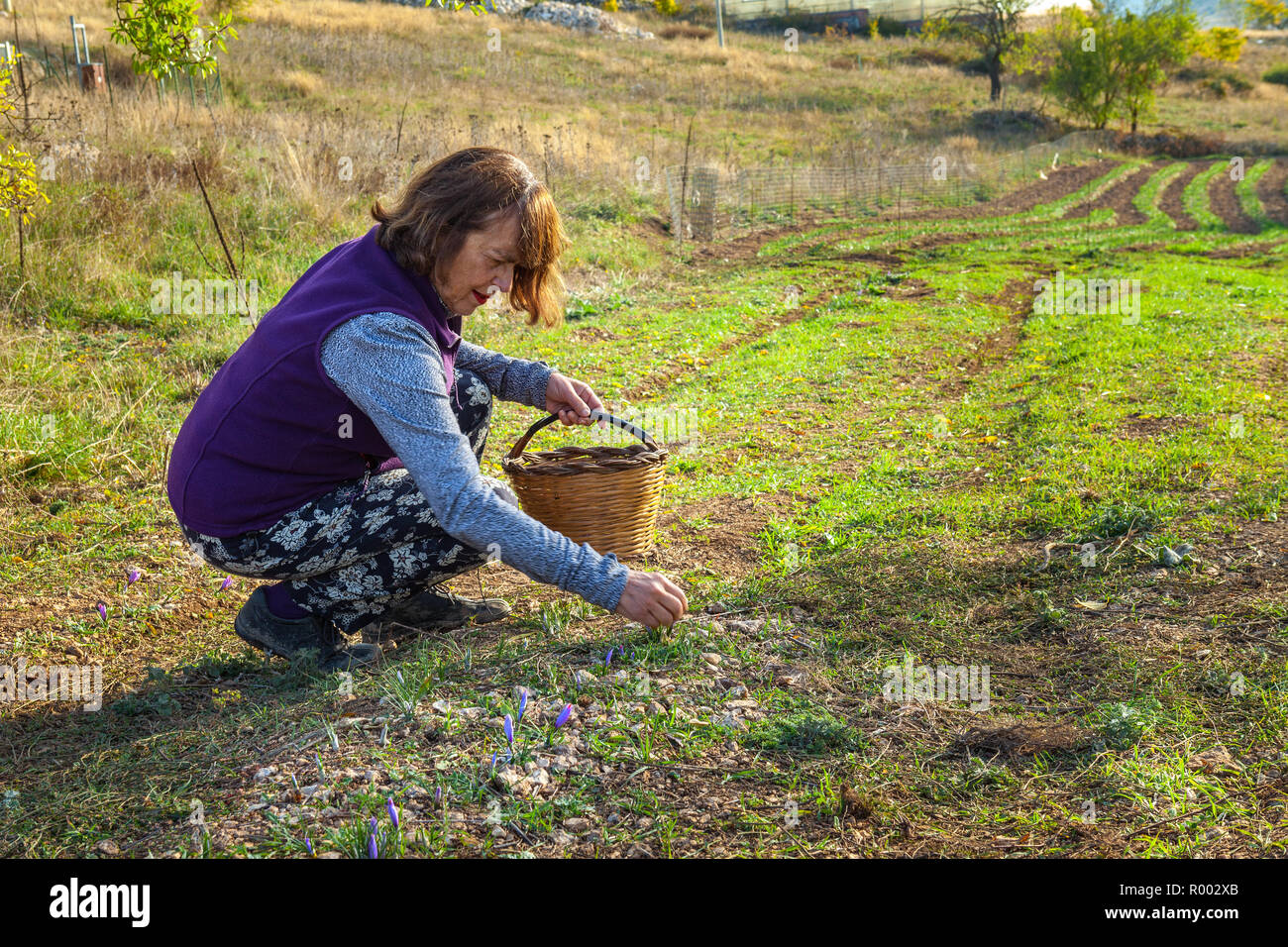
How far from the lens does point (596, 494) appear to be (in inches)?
142

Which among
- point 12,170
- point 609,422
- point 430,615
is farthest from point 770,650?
point 12,170

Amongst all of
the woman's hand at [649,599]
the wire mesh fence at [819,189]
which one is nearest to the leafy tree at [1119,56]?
the wire mesh fence at [819,189]

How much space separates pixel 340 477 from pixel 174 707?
979 mm

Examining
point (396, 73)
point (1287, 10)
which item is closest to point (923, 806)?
point (396, 73)

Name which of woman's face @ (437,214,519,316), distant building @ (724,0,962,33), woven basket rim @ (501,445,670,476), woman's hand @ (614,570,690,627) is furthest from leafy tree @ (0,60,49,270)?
distant building @ (724,0,962,33)

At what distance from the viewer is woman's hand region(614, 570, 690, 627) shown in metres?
2.68

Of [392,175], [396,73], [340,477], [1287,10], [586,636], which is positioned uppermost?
[1287,10]

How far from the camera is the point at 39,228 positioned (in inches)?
314

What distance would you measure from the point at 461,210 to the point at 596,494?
121 cm

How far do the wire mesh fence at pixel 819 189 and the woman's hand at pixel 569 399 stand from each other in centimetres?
1176

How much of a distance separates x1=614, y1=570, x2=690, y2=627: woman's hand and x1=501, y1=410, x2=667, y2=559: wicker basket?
91cm

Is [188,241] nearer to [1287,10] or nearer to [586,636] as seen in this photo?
[586,636]

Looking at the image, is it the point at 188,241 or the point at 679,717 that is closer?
the point at 679,717

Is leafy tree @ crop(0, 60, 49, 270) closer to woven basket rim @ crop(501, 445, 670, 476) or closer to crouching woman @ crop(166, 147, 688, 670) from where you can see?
crouching woman @ crop(166, 147, 688, 670)
